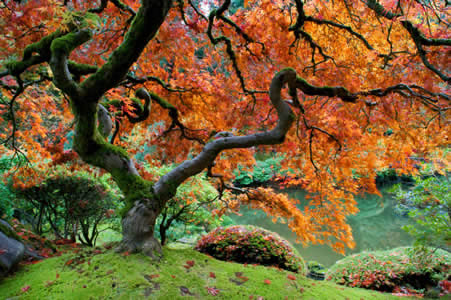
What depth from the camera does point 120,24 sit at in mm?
4137

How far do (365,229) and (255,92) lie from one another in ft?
27.5

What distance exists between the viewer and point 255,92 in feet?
12.3

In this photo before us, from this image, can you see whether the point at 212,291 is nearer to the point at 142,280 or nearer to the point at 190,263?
the point at 190,263

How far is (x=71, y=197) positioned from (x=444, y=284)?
18.7 ft

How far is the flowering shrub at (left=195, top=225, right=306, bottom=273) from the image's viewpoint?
3.76 metres

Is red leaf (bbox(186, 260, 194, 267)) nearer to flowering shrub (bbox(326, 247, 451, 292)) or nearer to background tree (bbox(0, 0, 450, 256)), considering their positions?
background tree (bbox(0, 0, 450, 256))

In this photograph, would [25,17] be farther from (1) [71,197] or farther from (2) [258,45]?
(2) [258,45]

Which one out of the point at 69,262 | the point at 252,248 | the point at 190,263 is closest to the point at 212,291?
the point at 190,263

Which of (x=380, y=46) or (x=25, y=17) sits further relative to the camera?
(x=380, y=46)

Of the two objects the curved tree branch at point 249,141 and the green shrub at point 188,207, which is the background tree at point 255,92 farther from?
the green shrub at point 188,207

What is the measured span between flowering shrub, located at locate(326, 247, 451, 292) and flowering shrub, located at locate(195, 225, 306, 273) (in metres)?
1.06

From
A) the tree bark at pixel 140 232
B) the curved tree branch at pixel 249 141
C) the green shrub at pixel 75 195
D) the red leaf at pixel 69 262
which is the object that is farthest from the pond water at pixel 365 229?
the red leaf at pixel 69 262

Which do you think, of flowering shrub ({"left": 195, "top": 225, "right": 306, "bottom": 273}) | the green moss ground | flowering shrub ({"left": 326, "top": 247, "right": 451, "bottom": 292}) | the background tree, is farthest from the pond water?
the green moss ground

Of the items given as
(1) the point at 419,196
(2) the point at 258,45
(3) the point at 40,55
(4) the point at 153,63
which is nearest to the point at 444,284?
(1) the point at 419,196
